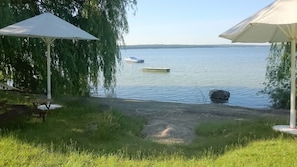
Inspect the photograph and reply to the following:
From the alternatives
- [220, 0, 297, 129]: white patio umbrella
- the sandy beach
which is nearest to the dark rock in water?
the sandy beach

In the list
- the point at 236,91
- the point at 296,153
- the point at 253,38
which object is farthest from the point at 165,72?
the point at 296,153

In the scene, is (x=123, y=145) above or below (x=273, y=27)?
below

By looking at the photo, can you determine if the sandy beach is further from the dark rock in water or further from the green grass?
the dark rock in water

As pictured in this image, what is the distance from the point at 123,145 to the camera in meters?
5.36

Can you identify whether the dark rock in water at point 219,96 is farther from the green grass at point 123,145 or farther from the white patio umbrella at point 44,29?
the white patio umbrella at point 44,29

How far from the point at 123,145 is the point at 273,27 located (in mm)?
3881

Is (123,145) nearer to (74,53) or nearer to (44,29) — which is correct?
(44,29)

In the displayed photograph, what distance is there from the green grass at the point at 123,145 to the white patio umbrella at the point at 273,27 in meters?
1.09

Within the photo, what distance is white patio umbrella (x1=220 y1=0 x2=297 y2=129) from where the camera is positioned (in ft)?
17.0

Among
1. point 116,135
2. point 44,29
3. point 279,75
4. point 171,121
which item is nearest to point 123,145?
point 116,135

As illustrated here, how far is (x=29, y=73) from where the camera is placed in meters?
11.0

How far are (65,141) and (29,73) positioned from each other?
6256mm

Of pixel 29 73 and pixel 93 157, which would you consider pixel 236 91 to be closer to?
pixel 29 73

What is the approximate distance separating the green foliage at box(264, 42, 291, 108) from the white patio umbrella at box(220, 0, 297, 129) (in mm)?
4684
